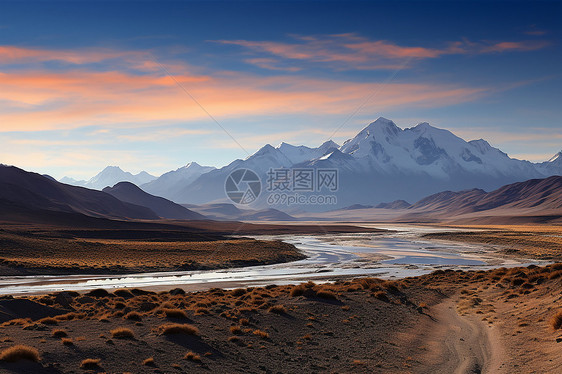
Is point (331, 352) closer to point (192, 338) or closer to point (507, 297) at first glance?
point (192, 338)

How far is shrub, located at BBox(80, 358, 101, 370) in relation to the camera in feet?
55.4

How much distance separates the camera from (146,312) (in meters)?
27.1

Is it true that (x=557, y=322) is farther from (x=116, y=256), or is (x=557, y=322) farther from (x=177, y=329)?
(x=116, y=256)

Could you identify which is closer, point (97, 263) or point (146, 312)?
point (146, 312)

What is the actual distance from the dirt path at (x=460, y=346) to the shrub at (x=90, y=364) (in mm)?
13916

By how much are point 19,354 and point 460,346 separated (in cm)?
2064

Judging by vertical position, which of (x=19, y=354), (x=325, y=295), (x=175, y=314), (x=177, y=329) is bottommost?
(x=325, y=295)

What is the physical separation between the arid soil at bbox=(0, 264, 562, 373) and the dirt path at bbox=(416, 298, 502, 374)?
0.06 m

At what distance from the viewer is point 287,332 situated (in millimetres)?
25891

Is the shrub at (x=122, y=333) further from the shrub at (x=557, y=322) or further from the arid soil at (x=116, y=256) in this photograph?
the arid soil at (x=116, y=256)

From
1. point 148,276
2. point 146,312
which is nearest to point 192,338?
point 146,312

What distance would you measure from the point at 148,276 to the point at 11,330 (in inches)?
1448

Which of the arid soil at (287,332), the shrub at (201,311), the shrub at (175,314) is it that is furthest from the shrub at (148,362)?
the shrub at (201,311)

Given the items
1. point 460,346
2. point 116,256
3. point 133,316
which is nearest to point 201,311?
point 133,316
